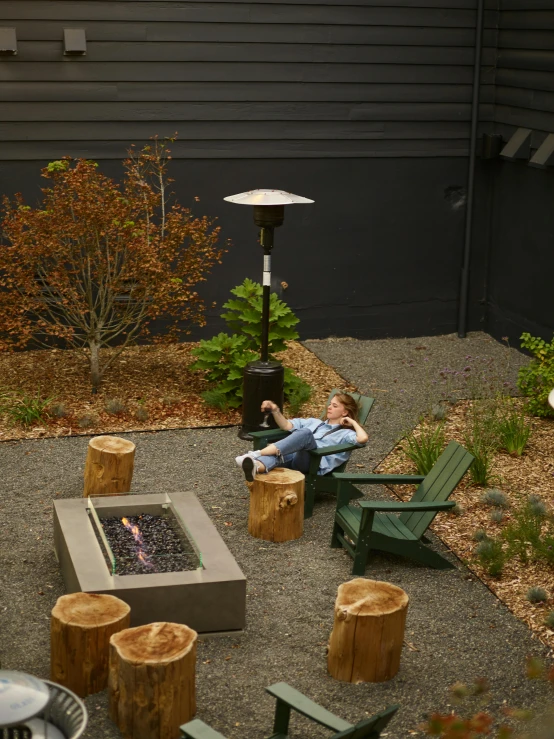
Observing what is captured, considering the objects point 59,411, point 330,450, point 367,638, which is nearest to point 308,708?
point 367,638

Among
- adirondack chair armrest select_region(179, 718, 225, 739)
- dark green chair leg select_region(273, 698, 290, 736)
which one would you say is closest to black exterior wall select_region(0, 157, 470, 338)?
dark green chair leg select_region(273, 698, 290, 736)

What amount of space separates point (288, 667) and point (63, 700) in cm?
157

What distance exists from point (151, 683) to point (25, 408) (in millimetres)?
5026

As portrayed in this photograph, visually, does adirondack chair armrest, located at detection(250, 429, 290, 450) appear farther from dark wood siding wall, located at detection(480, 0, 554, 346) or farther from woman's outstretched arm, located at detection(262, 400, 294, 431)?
dark wood siding wall, located at detection(480, 0, 554, 346)

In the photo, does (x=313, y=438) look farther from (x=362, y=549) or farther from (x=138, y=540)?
(x=138, y=540)

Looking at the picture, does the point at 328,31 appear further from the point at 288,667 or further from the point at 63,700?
the point at 63,700

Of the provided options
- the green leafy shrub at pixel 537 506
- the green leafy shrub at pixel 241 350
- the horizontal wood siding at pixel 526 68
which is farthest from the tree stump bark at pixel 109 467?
the horizontal wood siding at pixel 526 68

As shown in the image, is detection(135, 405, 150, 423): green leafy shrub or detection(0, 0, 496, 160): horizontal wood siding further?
detection(0, 0, 496, 160): horizontal wood siding

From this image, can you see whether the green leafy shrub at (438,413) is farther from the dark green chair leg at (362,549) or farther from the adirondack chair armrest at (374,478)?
the dark green chair leg at (362,549)

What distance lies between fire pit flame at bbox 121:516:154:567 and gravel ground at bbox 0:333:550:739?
0.54 m

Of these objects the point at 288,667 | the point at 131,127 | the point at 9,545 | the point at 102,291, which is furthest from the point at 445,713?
the point at 131,127

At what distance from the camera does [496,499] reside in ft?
24.3

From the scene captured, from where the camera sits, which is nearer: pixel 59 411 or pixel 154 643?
pixel 154 643

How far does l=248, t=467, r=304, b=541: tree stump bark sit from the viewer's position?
679 centimetres
